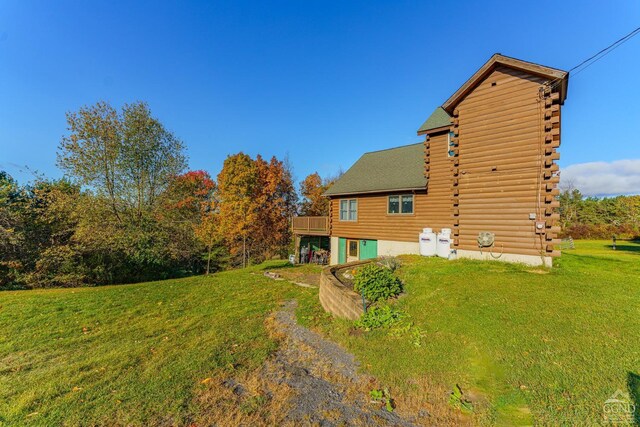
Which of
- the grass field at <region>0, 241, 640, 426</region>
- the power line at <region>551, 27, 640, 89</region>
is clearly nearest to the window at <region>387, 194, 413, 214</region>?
the grass field at <region>0, 241, 640, 426</region>

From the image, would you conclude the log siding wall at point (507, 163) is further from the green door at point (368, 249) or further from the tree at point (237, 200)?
the tree at point (237, 200)

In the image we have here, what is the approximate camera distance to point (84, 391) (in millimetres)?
3820

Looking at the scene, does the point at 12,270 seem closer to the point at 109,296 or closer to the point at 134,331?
the point at 109,296

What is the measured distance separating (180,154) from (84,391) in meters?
16.7

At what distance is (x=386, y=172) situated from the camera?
16.0 metres

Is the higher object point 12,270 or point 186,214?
point 186,214

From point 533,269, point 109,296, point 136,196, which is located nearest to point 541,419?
point 533,269

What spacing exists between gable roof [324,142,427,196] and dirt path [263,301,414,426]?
10012 mm

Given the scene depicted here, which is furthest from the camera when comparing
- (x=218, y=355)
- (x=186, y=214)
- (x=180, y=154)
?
(x=186, y=214)

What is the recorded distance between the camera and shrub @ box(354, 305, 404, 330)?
18.1ft

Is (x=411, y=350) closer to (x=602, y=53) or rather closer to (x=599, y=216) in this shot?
(x=602, y=53)

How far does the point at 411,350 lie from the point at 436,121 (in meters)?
11.1

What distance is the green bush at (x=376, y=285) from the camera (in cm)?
650

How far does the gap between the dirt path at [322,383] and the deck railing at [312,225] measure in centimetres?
1233
